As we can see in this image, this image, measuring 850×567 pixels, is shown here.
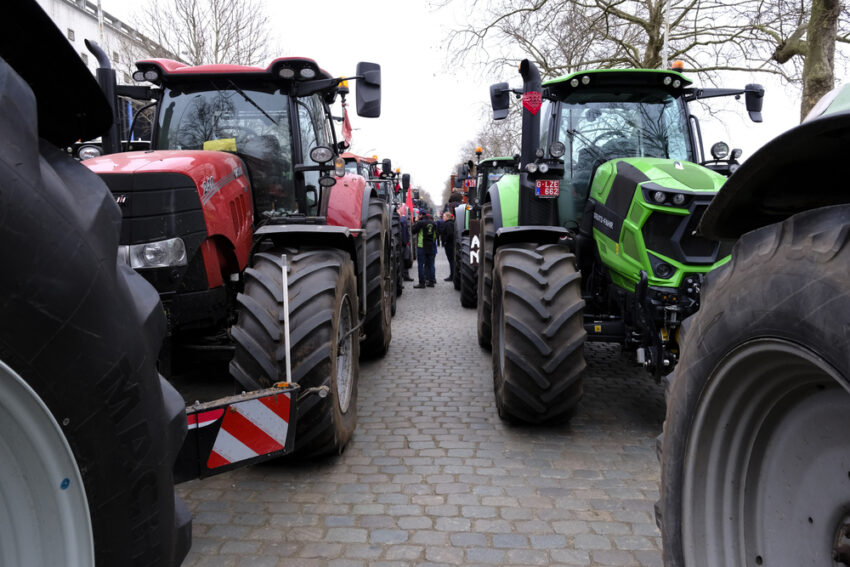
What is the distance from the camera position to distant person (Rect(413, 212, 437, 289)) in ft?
40.9

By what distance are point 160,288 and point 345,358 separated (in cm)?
135

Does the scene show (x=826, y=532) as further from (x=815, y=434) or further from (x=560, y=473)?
(x=560, y=473)

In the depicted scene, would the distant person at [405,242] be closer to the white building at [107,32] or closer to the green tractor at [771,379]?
the white building at [107,32]

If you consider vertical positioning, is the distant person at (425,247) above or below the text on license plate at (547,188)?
below

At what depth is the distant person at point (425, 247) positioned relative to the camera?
12.5 metres

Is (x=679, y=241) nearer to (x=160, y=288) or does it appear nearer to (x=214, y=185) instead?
(x=214, y=185)

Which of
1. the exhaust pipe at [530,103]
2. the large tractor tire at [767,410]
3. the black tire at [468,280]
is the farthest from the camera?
the black tire at [468,280]

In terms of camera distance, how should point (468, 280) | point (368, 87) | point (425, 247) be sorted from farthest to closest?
1. point (425, 247)
2. point (468, 280)
3. point (368, 87)

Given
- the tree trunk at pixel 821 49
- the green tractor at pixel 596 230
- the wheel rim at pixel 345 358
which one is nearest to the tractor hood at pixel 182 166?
the wheel rim at pixel 345 358

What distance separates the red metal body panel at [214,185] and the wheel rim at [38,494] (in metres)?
2.85

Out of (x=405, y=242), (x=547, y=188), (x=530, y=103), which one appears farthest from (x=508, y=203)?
(x=405, y=242)

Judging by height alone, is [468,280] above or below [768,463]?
below

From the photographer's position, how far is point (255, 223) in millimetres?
4723

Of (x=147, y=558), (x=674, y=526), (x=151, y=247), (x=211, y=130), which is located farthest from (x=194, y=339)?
(x=674, y=526)
